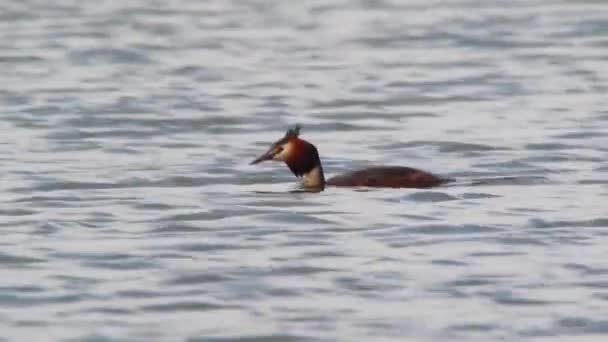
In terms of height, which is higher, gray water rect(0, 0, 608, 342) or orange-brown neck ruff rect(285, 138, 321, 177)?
orange-brown neck ruff rect(285, 138, 321, 177)

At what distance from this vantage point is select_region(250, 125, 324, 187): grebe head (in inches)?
708

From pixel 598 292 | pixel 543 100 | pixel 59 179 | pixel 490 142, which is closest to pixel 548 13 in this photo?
pixel 543 100

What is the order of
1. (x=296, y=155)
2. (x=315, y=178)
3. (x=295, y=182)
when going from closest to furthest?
(x=315, y=178) < (x=296, y=155) < (x=295, y=182)

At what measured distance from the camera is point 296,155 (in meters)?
18.1

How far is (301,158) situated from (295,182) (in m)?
0.73

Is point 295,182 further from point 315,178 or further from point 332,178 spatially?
point 315,178

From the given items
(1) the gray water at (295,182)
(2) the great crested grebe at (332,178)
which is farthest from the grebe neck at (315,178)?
(1) the gray water at (295,182)

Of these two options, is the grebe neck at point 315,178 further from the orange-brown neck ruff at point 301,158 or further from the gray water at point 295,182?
the gray water at point 295,182

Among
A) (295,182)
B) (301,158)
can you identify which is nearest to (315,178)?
(301,158)

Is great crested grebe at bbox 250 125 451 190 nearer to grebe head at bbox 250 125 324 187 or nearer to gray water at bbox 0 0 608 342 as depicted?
grebe head at bbox 250 125 324 187

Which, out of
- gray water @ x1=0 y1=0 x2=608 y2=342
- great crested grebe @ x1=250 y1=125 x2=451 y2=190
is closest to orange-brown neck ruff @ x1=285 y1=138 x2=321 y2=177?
great crested grebe @ x1=250 y1=125 x2=451 y2=190

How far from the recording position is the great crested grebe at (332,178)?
17.6 m

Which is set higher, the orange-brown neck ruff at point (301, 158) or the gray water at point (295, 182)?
the orange-brown neck ruff at point (301, 158)

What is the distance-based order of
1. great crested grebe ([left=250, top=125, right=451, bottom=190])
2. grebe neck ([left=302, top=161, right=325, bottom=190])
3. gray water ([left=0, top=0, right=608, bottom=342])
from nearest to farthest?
gray water ([left=0, top=0, right=608, bottom=342]), great crested grebe ([left=250, top=125, right=451, bottom=190]), grebe neck ([left=302, top=161, right=325, bottom=190])
